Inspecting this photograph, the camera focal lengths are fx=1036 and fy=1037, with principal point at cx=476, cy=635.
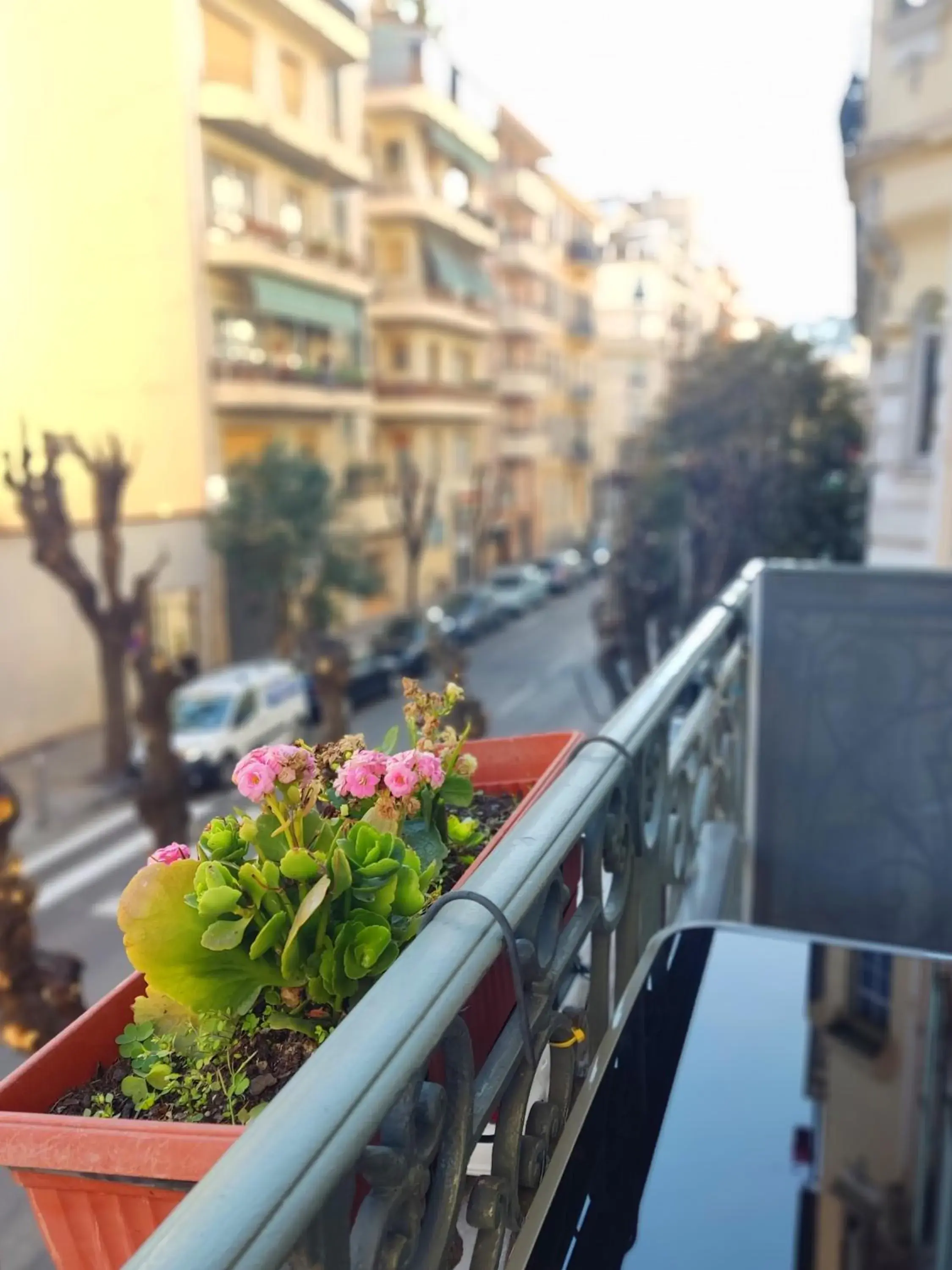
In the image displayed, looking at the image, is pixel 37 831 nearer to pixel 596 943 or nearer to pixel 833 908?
pixel 833 908

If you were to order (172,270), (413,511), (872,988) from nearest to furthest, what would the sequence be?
1. (872,988)
2. (172,270)
3. (413,511)

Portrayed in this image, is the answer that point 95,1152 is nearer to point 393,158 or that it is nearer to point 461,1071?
point 461,1071

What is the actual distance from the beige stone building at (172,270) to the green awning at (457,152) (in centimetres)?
258

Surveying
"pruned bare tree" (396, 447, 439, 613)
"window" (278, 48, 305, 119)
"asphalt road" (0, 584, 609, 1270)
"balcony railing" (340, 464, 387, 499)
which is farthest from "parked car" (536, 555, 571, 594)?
"window" (278, 48, 305, 119)

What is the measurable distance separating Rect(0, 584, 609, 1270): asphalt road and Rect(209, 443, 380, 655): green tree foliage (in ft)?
6.14

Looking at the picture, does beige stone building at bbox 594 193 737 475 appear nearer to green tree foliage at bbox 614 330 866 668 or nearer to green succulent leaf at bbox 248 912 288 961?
green tree foliage at bbox 614 330 866 668

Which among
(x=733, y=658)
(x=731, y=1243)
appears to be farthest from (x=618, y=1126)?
(x=733, y=658)

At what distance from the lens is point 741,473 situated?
10617 mm

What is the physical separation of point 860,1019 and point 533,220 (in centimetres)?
2467

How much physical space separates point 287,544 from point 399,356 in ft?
23.9

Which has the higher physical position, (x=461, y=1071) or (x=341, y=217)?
(x=341, y=217)

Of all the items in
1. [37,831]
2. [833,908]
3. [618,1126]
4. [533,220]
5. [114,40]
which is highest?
[533,220]

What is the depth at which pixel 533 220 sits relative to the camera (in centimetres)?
2414

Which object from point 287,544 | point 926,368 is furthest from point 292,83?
point 926,368
